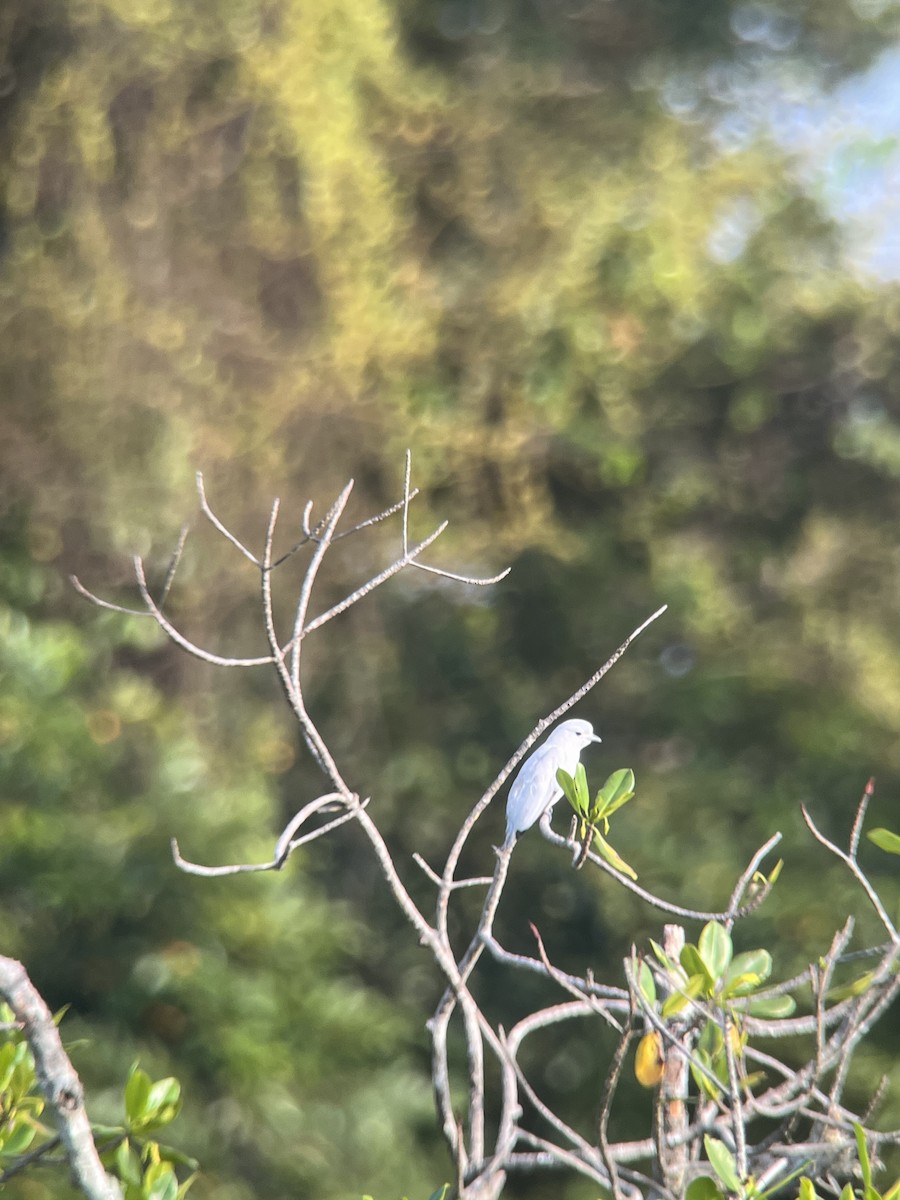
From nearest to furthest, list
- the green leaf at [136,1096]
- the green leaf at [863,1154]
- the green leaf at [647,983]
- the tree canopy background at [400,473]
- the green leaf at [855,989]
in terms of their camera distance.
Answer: the green leaf at [863,1154] → the green leaf at [855,989] → the green leaf at [647,983] → the green leaf at [136,1096] → the tree canopy background at [400,473]

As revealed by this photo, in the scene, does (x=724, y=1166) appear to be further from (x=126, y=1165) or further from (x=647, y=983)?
(x=126, y=1165)

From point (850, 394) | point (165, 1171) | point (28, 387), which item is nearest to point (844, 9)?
point (850, 394)

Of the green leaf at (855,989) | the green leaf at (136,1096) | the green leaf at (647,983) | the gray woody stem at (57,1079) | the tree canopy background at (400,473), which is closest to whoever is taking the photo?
the gray woody stem at (57,1079)

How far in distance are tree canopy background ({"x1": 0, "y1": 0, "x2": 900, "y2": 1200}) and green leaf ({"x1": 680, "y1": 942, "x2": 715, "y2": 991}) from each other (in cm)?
245

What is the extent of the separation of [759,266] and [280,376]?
6.79ft

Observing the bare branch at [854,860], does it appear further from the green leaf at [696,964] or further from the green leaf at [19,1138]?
the green leaf at [19,1138]

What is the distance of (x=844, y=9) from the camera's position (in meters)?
6.23

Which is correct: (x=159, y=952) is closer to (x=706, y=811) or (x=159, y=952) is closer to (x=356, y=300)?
(x=706, y=811)

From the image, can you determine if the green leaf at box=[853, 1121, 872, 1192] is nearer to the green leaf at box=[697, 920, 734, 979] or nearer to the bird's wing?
the green leaf at box=[697, 920, 734, 979]

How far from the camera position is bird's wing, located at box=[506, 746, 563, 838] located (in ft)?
4.32

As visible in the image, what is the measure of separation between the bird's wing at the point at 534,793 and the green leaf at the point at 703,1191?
37cm

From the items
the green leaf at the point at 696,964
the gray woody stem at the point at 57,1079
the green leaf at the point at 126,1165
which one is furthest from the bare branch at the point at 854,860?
the green leaf at the point at 126,1165

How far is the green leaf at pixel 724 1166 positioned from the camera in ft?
4.14

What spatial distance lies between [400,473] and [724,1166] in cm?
400
